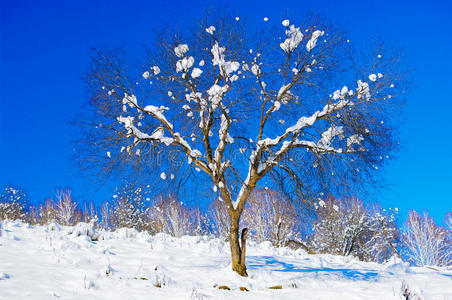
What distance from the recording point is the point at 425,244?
93.6 ft

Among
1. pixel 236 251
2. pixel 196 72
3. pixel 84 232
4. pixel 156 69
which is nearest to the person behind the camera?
pixel 196 72

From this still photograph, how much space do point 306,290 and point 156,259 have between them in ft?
12.6

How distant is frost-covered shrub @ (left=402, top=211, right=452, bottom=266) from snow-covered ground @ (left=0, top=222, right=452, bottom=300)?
22.3 meters

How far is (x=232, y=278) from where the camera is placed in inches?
271

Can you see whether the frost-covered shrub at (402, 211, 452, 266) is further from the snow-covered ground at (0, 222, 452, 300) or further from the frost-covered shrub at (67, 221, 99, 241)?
the frost-covered shrub at (67, 221, 99, 241)

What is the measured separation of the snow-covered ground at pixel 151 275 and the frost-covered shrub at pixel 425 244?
73.2 feet

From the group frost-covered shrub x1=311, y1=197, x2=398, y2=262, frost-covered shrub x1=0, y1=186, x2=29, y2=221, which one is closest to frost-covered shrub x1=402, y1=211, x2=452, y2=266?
frost-covered shrub x1=311, y1=197, x2=398, y2=262

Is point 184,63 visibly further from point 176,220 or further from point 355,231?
point 176,220

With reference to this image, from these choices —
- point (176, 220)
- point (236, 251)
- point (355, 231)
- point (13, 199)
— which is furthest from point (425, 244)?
point (13, 199)

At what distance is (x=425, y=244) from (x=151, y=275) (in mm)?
30327

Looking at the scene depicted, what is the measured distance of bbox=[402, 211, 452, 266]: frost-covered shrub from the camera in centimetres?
2791

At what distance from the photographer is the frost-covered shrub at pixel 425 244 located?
27906mm

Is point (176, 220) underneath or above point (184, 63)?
underneath

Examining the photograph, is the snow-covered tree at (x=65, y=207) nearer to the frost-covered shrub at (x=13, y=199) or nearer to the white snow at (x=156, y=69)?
the frost-covered shrub at (x=13, y=199)
